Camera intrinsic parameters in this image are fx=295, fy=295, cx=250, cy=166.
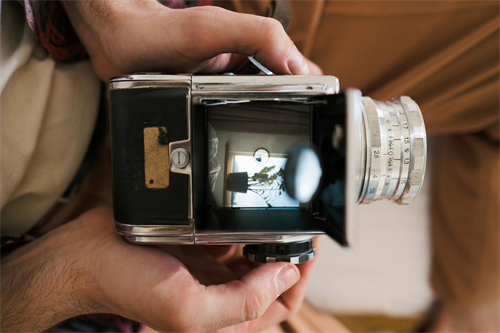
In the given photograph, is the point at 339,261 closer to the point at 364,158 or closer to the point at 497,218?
the point at 497,218

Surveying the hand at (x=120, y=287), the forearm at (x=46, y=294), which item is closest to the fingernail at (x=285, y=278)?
the hand at (x=120, y=287)

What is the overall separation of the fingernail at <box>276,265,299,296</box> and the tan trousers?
46 cm

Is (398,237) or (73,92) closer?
(73,92)

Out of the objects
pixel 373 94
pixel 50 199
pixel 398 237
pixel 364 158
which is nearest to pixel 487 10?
pixel 373 94

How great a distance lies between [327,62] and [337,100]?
14.7 inches

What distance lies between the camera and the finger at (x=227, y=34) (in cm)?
38

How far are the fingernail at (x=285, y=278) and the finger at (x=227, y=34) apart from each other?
0.30 meters

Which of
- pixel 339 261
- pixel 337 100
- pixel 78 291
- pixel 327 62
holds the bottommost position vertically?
pixel 339 261

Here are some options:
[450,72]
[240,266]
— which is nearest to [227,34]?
[240,266]

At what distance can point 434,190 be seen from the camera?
0.99 m

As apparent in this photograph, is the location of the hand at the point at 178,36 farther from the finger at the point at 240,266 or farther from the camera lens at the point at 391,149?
the finger at the point at 240,266

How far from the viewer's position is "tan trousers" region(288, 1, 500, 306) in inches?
23.5

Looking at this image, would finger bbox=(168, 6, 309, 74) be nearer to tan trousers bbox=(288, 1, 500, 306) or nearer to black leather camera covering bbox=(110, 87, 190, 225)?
black leather camera covering bbox=(110, 87, 190, 225)

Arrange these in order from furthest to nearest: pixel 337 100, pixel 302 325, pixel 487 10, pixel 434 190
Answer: pixel 434 190, pixel 302 325, pixel 487 10, pixel 337 100
